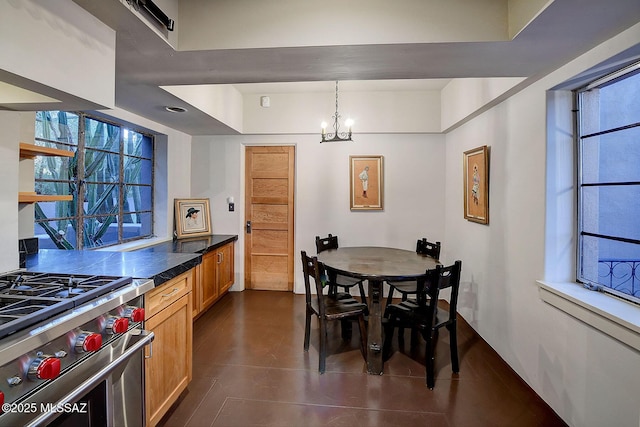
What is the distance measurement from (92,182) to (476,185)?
3.67 meters

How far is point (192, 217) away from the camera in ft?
13.1

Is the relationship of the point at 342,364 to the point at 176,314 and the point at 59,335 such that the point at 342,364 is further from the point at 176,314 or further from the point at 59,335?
the point at 59,335

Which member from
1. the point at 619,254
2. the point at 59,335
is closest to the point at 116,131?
the point at 59,335

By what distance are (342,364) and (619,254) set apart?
1.98 meters

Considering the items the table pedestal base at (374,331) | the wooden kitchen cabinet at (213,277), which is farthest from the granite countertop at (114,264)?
the table pedestal base at (374,331)

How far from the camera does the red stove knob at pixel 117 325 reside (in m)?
1.25

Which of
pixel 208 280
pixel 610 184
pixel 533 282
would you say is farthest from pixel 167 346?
pixel 610 184

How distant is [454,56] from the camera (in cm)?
182

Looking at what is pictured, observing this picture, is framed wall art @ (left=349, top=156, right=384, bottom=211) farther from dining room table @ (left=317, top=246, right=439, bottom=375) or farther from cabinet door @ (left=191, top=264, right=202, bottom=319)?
cabinet door @ (left=191, top=264, right=202, bottom=319)

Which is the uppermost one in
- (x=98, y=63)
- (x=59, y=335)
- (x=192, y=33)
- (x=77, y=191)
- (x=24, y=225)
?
(x=192, y=33)

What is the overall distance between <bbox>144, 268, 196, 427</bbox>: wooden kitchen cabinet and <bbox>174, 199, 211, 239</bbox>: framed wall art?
81.0 inches

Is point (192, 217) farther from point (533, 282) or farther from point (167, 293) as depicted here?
point (533, 282)

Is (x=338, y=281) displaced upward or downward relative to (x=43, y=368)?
downward

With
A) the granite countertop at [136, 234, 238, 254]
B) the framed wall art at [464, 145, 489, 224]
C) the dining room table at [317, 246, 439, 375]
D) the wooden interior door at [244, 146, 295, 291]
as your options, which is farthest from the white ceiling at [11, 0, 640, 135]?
the wooden interior door at [244, 146, 295, 291]
